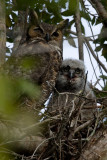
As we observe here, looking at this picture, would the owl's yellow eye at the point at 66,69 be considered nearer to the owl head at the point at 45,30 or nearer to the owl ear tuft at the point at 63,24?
the owl head at the point at 45,30

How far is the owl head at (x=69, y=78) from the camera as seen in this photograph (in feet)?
11.5

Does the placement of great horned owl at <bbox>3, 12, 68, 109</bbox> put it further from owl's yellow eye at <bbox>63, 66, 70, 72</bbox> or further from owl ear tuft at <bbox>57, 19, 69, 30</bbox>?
owl's yellow eye at <bbox>63, 66, 70, 72</bbox>

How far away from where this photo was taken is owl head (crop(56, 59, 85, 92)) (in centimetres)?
350

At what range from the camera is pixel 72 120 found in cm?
232

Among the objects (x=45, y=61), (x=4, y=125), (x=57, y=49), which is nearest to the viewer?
(x=4, y=125)

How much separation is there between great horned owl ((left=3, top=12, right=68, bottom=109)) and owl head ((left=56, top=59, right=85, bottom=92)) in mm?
134

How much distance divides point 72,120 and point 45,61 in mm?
1036

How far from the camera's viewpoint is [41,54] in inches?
122

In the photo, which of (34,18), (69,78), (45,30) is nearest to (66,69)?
(69,78)

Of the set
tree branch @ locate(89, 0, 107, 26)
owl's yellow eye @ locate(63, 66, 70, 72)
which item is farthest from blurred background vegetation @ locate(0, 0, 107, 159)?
owl's yellow eye @ locate(63, 66, 70, 72)

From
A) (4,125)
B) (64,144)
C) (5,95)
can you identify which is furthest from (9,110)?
(64,144)

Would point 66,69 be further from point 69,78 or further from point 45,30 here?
point 45,30

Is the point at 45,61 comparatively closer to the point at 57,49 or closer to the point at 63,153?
the point at 57,49

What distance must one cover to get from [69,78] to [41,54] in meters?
0.59
